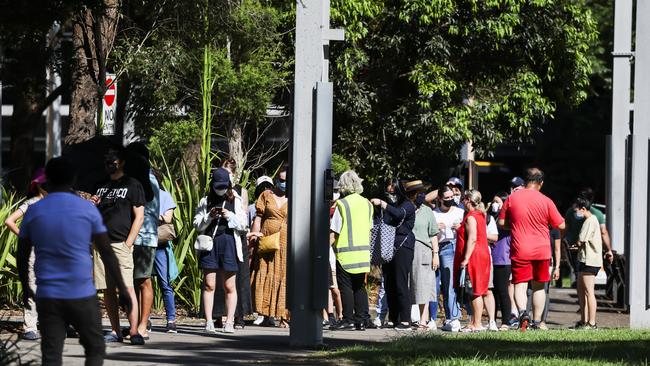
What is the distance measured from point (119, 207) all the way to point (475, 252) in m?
5.04

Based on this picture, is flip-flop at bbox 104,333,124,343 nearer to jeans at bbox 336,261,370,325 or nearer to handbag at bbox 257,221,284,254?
handbag at bbox 257,221,284,254

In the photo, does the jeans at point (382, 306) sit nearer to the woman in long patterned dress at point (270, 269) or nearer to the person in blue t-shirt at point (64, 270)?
the woman in long patterned dress at point (270, 269)

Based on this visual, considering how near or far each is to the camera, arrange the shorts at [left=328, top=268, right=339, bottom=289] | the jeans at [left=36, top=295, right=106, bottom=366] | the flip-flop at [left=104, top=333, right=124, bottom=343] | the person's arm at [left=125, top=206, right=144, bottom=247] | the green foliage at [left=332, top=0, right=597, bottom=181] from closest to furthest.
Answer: the jeans at [left=36, top=295, right=106, bottom=366]
the person's arm at [left=125, top=206, right=144, bottom=247]
the flip-flop at [left=104, top=333, right=124, bottom=343]
the shorts at [left=328, top=268, right=339, bottom=289]
the green foliage at [left=332, top=0, right=597, bottom=181]

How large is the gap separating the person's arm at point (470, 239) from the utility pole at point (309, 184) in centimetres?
339

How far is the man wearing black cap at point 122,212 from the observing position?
12.4 metres

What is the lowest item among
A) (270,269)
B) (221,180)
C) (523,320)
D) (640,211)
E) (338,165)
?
(523,320)

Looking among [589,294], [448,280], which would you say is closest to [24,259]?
[448,280]

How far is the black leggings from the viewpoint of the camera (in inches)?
652

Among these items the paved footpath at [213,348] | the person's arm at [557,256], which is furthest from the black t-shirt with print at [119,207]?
the person's arm at [557,256]

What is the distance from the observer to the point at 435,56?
24.3 m

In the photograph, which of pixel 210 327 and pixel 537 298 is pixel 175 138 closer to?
pixel 210 327

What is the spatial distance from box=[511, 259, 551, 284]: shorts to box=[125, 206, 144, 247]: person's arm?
4.79 m

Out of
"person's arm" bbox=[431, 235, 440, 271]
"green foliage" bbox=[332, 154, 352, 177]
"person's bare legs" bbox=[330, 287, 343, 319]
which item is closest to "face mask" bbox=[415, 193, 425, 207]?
"person's arm" bbox=[431, 235, 440, 271]

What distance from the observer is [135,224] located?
40.9 ft
